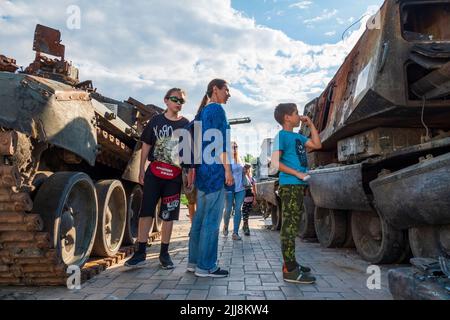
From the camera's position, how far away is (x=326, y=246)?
6.19 meters

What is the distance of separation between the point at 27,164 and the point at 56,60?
268 cm

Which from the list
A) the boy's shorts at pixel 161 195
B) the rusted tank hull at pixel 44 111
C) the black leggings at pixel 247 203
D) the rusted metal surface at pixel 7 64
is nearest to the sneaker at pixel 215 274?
the boy's shorts at pixel 161 195

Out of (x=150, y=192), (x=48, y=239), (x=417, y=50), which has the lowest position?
(x=48, y=239)

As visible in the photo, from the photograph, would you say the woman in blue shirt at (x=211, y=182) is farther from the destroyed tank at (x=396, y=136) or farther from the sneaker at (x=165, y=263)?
the destroyed tank at (x=396, y=136)

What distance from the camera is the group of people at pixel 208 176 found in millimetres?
3689

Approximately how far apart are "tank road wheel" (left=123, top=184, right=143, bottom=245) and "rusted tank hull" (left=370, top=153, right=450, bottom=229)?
3605 millimetres

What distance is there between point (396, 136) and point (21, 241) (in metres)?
4.13

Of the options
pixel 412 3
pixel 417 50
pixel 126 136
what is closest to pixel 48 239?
pixel 126 136

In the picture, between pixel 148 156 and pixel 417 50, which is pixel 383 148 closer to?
pixel 417 50

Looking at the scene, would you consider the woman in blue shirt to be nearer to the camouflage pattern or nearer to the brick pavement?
the brick pavement

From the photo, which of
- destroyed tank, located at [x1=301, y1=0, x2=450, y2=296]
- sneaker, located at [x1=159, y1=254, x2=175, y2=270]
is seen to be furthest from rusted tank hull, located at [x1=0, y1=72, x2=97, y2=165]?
destroyed tank, located at [x1=301, y1=0, x2=450, y2=296]

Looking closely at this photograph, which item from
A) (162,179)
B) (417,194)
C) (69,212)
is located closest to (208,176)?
(162,179)

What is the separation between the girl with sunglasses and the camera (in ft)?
14.0

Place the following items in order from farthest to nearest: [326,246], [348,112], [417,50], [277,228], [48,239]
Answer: [277,228] → [326,246] → [348,112] → [417,50] → [48,239]
